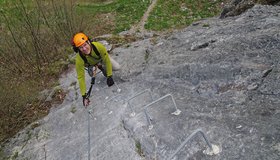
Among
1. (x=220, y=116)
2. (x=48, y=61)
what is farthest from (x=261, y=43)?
(x=48, y=61)

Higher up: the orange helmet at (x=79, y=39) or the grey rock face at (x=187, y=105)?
the orange helmet at (x=79, y=39)

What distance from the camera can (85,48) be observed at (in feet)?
24.6

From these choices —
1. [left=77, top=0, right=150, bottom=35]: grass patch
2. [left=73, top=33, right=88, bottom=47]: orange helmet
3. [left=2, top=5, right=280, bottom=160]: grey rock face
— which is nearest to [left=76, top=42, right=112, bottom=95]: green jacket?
[left=73, top=33, right=88, bottom=47]: orange helmet

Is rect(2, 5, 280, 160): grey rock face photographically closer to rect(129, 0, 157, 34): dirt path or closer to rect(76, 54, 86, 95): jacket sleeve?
rect(76, 54, 86, 95): jacket sleeve

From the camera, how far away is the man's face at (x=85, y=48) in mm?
7395

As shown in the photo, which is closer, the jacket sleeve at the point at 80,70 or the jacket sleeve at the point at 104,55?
the jacket sleeve at the point at 80,70

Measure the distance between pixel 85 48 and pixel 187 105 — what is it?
306 centimetres

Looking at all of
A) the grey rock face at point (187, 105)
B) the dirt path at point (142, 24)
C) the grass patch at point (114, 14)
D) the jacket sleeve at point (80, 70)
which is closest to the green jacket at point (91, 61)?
the jacket sleeve at point (80, 70)

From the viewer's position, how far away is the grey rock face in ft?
17.0

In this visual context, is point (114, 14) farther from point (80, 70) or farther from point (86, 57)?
point (80, 70)

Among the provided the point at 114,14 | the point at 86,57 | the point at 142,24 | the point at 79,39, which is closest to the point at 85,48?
the point at 79,39

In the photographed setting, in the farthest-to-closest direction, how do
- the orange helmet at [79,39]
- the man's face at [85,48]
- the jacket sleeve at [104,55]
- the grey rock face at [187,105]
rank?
the jacket sleeve at [104,55]
the man's face at [85,48]
the orange helmet at [79,39]
the grey rock face at [187,105]

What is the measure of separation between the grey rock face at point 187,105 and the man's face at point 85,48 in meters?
1.79

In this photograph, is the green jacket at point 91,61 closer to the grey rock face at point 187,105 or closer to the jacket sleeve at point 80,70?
the jacket sleeve at point 80,70
